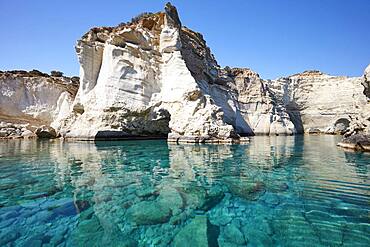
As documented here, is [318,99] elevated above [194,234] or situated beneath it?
elevated above

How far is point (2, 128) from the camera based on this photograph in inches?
1057

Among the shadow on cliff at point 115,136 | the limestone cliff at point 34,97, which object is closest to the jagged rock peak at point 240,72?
the shadow on cliff at point 115,136

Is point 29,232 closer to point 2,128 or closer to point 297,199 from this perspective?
point 297,199

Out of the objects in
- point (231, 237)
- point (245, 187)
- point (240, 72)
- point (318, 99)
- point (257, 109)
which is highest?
point (240, 72)

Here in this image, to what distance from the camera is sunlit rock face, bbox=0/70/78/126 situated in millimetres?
31750

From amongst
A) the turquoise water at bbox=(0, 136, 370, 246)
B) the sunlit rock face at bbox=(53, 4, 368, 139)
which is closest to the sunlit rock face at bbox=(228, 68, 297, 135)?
the sunlit rock face at bbox=(53, 4, 368, 139)

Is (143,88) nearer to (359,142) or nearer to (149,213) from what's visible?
(359,142)

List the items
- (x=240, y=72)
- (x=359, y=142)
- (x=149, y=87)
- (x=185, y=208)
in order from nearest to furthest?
1. (x=185, y=208)
2. (x=359, y=142)
3. (x=149, y=87)
4. (x=240, y=72)

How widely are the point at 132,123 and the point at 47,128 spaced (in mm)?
11201

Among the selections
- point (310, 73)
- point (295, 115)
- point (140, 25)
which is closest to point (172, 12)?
point (140, 25)

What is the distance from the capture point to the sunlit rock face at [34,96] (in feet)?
104

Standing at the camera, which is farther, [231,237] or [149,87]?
[149,87]

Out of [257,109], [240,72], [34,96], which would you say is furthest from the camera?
[240,72]

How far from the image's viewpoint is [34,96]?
33438 millimetres
